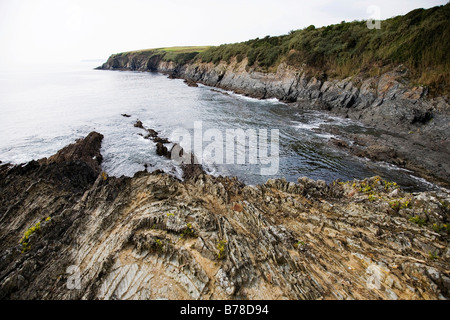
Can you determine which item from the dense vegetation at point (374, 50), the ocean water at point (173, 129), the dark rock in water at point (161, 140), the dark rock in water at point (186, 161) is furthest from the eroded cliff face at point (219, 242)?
the dense vegetation at point (374, 50)

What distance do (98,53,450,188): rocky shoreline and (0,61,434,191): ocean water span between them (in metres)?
1.70

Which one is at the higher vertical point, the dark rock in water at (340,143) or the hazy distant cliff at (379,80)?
the hazy distant cliff at (379,80)

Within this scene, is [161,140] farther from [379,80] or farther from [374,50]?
[374,50]

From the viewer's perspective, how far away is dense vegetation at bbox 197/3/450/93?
22250mm

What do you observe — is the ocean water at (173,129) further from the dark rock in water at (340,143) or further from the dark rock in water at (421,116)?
the dark rock in water at (421,116)

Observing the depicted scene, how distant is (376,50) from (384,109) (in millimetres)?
11786

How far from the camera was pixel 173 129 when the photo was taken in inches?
965

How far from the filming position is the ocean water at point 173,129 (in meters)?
15.5

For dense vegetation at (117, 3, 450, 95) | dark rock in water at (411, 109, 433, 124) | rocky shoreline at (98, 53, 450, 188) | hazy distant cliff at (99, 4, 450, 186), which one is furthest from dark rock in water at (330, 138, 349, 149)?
dense vegetation at (117, 3, 450, 95)

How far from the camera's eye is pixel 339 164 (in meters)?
16.1

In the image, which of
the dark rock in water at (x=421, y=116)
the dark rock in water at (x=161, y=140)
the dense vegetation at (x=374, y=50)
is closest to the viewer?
the dark rock in water at (x=421, y=116)

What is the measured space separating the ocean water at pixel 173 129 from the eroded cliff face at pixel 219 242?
508 cm

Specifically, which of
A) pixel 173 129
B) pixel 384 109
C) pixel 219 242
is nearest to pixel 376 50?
pixel 384 109
